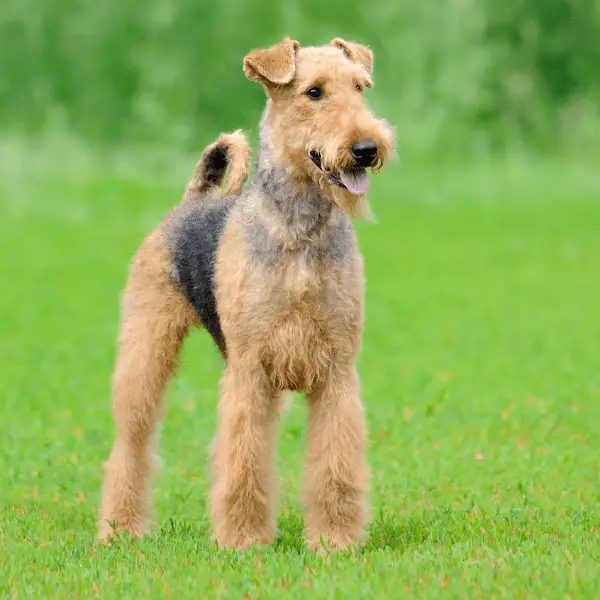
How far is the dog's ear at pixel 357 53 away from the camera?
20.5ft

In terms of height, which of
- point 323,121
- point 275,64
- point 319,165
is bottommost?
point 319,165

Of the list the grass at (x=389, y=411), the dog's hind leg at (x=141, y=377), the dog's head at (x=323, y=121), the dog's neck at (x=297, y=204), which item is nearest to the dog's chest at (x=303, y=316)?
the dog's neck at (x=297, y=204)

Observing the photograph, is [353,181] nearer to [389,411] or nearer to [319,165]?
[319,165]

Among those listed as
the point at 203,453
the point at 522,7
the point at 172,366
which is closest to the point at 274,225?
the point at 172,366

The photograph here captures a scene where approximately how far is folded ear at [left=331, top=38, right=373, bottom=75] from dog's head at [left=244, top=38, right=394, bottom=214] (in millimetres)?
183

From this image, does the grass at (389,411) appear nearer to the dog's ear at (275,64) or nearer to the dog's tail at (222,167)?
the dog's tail at (222,167)

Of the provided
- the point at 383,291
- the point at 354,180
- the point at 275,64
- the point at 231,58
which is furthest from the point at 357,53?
the point at 231,58

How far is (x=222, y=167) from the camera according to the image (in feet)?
23.7

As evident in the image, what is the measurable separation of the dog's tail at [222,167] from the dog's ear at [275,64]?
0.83m

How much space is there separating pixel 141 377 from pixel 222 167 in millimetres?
1300

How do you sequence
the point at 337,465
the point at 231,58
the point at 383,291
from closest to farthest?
the point at 337,465 < the point at 383,291 < the point at 231,58

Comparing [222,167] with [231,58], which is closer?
[222,167]

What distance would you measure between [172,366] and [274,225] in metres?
1.33

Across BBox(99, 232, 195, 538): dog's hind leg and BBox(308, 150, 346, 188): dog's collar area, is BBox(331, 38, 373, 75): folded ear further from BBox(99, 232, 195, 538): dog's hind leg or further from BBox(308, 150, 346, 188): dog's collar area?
Answer: BBox(99, 232, 195, 538): dog's hind leg
